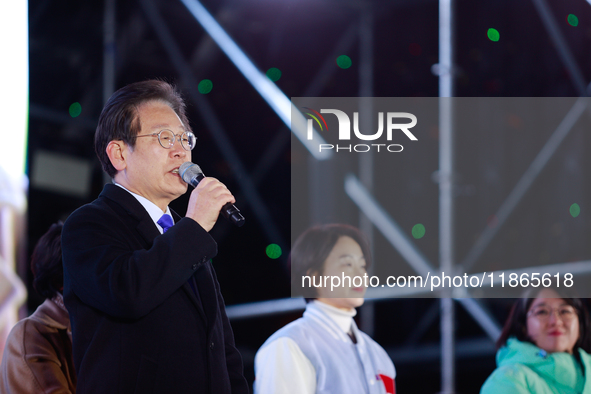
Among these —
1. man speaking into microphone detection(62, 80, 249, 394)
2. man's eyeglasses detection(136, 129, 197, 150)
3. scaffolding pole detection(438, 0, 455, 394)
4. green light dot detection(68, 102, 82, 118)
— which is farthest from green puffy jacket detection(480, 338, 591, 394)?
green light dot detection(68, 102, 82, 118)

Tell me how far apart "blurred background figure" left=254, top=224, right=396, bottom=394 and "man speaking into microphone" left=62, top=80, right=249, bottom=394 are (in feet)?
2.06

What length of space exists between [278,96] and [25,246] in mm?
1127

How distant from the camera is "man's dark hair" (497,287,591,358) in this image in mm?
2006

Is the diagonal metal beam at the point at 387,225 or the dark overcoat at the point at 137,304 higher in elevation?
the diagonal metal beam at the point at 387,225

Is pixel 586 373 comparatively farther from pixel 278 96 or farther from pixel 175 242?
pixel 175 242

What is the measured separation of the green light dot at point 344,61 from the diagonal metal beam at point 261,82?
0.28 m

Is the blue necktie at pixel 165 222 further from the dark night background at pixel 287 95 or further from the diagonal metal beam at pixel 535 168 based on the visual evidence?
the diagonal metal beam at pixel 535 168

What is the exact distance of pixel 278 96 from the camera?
216cm

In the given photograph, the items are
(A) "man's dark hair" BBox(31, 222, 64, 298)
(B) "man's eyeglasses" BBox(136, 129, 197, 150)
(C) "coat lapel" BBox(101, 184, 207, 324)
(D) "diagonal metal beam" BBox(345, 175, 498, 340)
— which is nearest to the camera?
(C) "coat lapel" BBox(101, 184, 207, 324)

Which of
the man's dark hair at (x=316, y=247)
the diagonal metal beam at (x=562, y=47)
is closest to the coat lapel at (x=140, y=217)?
the man's dark hair at (x=316, y=247)

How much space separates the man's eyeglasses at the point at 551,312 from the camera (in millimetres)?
2010

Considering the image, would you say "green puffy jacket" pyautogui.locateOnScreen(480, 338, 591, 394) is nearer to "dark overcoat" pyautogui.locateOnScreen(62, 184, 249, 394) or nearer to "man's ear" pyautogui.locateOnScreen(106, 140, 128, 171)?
"dark overcoat" pyautogui.locateOnScreen(62, 184, 249, 394)

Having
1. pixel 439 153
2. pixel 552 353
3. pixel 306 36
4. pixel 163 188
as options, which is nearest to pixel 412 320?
pixel 552 353

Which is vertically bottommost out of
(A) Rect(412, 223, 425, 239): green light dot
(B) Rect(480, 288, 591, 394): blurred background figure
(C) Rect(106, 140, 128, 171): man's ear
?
(B) Rect(480, 288, 591, 394): blurred background figure
